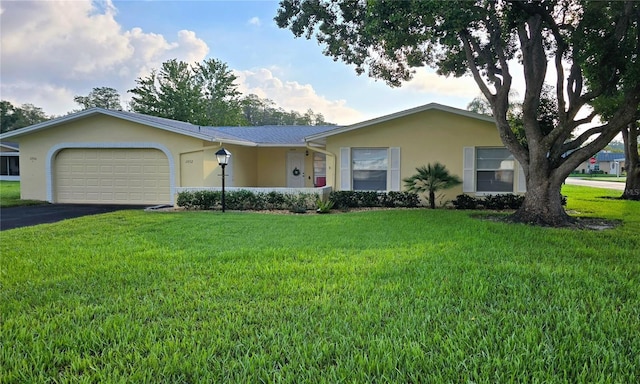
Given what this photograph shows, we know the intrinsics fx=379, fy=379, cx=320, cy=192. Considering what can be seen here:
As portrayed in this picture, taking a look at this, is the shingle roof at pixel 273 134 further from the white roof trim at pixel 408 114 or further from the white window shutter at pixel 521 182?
the white window shutter at pixel 521 182

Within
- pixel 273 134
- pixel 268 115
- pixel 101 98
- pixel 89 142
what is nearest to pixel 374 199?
pixel 273 134

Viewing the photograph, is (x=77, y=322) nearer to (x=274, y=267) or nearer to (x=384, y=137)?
(x=274, y=267)

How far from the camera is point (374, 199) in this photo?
13203 millimetres

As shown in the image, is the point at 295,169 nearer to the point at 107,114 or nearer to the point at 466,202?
the point at 107,114

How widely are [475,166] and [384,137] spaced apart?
128 inches

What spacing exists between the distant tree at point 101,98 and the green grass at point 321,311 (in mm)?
56394

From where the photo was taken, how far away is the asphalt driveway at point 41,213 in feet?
31.4

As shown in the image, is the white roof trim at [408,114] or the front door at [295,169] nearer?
the white roof trim at [408,114]

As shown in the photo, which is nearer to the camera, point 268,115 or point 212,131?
point 212,131

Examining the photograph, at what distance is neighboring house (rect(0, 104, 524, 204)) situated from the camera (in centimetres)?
1295

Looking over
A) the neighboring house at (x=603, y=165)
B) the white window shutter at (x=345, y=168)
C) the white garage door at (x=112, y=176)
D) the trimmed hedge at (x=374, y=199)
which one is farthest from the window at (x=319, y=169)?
the neighboring house at (x=603, y=165)

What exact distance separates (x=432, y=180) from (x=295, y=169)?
8.15m

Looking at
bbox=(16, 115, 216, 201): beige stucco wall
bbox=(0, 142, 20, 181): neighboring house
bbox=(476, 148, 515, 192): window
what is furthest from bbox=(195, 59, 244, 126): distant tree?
bbox=(476, 148, 515, 192): window

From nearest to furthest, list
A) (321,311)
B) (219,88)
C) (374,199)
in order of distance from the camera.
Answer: (321,311)
(374,199)
(219,88)
